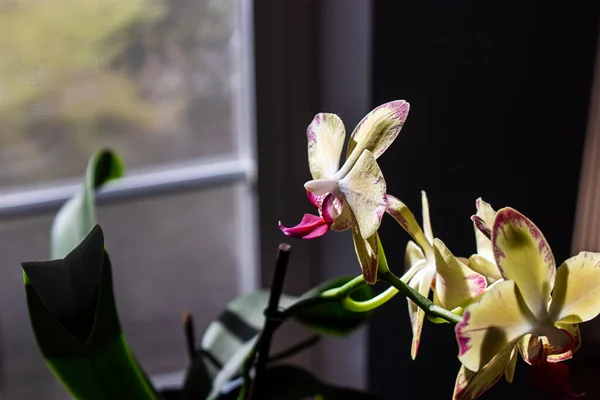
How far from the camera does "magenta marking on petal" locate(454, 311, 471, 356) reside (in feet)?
1.28

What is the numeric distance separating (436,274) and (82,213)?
1.14ft

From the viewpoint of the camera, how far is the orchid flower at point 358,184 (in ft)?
1.40

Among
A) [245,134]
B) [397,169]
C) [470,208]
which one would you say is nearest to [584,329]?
[470,208]

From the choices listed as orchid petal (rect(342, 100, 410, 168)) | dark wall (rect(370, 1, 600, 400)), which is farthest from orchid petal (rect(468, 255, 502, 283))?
dark wall (rect(370, 1, 600, 400))

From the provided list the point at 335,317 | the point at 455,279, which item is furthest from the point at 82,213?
the point at 455,279

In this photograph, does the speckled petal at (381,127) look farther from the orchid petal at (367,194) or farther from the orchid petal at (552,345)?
the orchid petal at (552,345)

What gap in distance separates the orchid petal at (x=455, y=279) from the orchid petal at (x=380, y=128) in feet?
0.23

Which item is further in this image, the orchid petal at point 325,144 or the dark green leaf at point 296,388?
the dark green leaf at point 296,388

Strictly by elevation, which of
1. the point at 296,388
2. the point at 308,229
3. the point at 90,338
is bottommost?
the point at 296,388

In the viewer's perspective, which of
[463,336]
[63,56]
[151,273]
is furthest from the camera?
[151,273]

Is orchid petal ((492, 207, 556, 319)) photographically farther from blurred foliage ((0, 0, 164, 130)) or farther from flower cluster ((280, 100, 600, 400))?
blurred foliage ((0, 0, 164, 130))

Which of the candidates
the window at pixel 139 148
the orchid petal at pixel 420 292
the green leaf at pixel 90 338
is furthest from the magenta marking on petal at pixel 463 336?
the window at pixel 139 148

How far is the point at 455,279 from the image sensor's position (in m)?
0.45

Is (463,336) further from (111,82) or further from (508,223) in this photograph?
(111,82)
